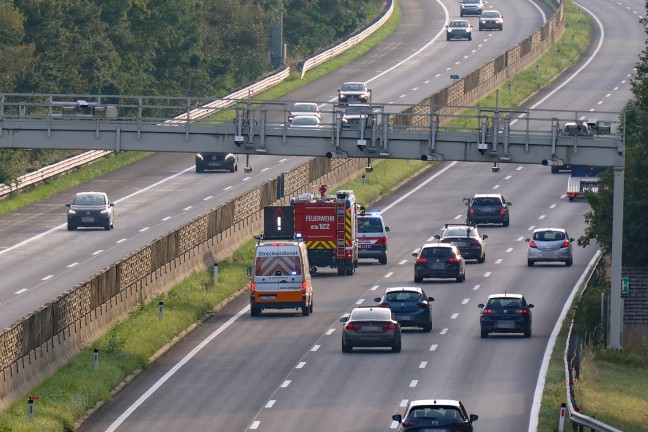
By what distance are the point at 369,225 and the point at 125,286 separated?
1897cm

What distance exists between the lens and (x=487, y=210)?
84938 mm

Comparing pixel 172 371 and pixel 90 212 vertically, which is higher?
pixel 90 212

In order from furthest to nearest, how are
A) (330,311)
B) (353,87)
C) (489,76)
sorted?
(489,76) → (353,87) → (330,311)

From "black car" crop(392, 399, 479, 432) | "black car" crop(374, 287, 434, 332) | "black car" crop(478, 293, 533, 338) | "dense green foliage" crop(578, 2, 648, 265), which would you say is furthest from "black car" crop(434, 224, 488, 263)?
"black car" crop(392, 399, 479, 432)

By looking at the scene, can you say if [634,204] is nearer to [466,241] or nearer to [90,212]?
[466,241]

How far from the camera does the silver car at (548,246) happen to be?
2906 inches

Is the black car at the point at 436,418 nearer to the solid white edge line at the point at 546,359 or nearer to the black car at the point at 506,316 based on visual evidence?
the solid white edge line at the point at 546,359

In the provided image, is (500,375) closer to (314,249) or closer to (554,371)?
(554,371)

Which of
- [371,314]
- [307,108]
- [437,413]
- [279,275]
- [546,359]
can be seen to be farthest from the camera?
[307,108]

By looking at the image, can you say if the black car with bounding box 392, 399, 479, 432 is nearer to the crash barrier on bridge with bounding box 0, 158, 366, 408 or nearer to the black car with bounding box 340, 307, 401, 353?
the crash barrier on bridge with bounding box 0, 158, 366, 408

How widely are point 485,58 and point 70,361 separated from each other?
295ft

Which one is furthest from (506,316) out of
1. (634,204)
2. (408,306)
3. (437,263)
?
(437,263)

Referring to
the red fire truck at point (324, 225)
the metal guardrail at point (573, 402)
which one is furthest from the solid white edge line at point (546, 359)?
the red fire truck at point (324, 225)

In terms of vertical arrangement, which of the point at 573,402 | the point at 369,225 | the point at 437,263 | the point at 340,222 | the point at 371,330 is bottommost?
the point at 371,330
